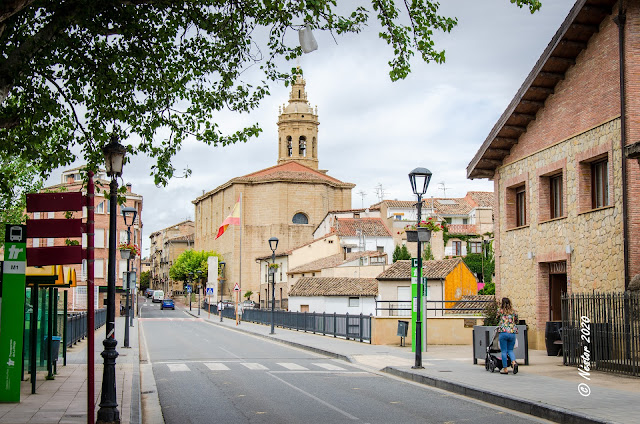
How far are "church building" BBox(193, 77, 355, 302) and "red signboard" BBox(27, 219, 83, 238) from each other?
94467 millimetres

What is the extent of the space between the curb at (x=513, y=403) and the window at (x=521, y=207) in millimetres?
10517

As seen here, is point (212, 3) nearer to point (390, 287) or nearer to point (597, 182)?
point (597, 182)

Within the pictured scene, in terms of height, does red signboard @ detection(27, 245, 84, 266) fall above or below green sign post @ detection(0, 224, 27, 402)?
above

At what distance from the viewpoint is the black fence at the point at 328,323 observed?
98.4 feet

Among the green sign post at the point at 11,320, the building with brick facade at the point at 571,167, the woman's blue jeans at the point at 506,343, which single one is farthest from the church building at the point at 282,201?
the green sign post at the point at 11,320

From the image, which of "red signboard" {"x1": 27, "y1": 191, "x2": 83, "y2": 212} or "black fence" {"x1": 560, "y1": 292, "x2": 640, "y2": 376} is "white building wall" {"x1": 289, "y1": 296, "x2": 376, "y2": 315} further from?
"red signboard" {"x1": 27, "y1": 191, "x2": 83, "y2": 212}

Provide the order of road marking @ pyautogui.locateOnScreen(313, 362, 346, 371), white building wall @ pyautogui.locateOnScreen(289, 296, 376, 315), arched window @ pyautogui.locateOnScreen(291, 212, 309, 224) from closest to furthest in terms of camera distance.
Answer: road marking @ pyautogui.locateOnScreen(313, 362, 346, 371) < white building wall @ pyautogui.locateOnScreen(289, 296, 376, 315) < arched window @ pyautogui.locateOnScreen(291, 212, 309, 224)

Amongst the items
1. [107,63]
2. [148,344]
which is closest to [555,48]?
[107,63]

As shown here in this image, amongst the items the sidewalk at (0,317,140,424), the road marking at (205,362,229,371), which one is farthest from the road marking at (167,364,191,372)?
the sidewalk at (0,317,140,424)

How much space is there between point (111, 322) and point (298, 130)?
10598cm

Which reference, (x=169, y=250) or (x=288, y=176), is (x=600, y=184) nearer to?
(x=288, y=176)

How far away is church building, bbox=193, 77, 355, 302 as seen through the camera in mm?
110000

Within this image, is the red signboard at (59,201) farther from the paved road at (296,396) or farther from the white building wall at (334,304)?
the white building wall at (334,304)

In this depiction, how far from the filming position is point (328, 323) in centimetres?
3562
